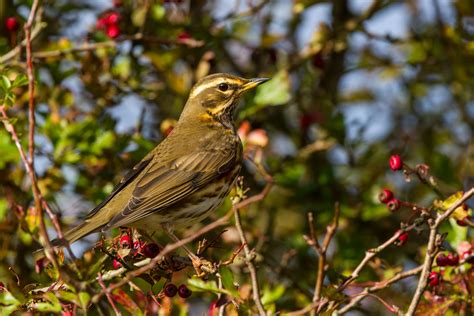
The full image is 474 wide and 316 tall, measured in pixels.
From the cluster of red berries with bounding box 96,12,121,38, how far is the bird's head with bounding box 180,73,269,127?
724 millimetres

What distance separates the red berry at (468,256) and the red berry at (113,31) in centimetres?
278

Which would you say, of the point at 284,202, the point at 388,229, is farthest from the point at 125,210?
the point at 388,229

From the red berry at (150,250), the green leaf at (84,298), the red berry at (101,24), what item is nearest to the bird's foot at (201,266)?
the red berry at (150,250)

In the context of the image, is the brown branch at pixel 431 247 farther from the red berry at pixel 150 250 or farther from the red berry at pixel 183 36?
the red berry at pixel 183 36

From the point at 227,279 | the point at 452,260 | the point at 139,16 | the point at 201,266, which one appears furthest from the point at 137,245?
the point at 139,16

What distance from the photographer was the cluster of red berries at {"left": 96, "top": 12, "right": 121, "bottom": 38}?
558 cm

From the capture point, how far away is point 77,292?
2.91 metres

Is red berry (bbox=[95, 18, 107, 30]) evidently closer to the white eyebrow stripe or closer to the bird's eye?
the white eyebrow stripe

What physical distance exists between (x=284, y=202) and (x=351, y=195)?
520 mm

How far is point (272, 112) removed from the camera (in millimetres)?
6773

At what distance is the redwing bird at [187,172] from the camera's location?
15.7 ft

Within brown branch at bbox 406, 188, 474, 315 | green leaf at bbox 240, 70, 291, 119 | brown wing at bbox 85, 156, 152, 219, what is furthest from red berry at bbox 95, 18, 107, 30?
brown branch at bbox 406, 188, 474, 315

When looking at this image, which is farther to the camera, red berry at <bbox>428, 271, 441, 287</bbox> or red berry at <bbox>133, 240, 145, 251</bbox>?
red berry at <bbox>133, 240, 145, 251</bbox>

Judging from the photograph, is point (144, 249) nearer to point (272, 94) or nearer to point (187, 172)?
point (187, 172)
